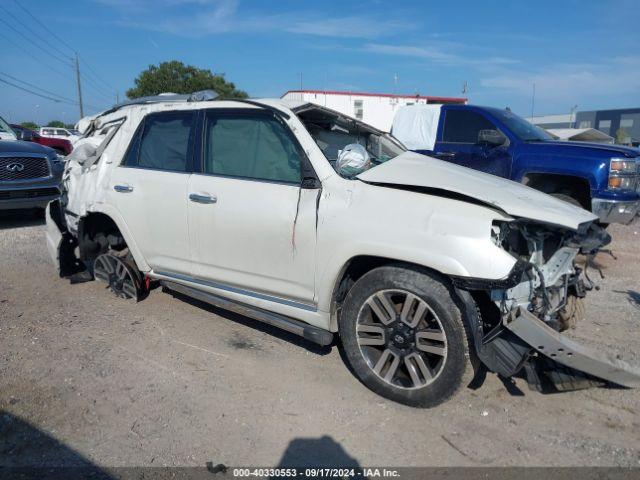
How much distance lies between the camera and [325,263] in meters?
3.20

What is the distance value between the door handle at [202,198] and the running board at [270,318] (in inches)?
31.1

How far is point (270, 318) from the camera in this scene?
3.59 m

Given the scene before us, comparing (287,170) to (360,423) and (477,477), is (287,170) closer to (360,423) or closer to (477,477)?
(360,423)

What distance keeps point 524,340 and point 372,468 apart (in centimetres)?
110

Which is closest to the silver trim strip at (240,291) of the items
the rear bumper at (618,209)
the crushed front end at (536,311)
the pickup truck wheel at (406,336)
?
the pickup truck wheel at (406,336)

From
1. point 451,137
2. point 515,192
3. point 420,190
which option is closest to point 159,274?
point 420,190

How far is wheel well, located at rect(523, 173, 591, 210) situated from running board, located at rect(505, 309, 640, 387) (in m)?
4.18

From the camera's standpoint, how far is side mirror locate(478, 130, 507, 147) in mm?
6977

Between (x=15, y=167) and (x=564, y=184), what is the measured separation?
866 centimetres

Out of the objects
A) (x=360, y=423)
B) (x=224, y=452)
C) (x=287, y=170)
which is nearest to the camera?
(x=224, y=452)

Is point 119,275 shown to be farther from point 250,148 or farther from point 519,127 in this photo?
point 519,127

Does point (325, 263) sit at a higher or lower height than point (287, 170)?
lower

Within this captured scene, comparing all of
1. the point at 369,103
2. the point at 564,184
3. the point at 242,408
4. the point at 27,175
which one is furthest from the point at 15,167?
the point at 369,103

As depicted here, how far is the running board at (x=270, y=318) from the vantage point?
10.9ft
